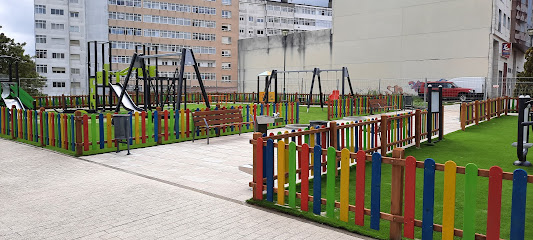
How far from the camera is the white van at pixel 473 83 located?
3275 cm

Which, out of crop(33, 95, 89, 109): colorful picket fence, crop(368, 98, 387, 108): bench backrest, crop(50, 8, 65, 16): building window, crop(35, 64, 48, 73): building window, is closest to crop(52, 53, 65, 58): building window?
crop(35, 64, 48, 73): building window

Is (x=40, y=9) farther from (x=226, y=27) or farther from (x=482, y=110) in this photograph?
(x=482, y=110)

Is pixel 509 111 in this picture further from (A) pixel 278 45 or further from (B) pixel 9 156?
(A) pixel 278 45

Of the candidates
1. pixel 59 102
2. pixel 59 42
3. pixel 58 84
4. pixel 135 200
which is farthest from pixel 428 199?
pixel 59 42

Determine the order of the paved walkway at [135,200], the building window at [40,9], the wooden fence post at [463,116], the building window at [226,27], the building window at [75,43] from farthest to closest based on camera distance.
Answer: the building window at [226,27], the building window at [75,43], the building window at [40,9], the wooden fence post at [463,116], the paved walkway at [135,200]

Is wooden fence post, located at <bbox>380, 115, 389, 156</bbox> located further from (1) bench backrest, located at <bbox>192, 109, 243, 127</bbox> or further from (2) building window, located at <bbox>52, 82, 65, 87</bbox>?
(2) building window, located at <bbox>52, 82, 65, 87</bbox>

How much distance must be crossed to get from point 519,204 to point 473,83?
32.8 metres

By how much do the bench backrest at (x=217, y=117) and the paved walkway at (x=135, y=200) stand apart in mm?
2745

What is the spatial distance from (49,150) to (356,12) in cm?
3521

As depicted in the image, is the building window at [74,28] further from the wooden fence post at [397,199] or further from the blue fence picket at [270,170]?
the wooden fence post at [397,199]

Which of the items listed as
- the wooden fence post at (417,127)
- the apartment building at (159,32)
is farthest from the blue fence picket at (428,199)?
the apartment building at (159,32)

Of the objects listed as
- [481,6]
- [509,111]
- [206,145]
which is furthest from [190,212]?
[481,6]

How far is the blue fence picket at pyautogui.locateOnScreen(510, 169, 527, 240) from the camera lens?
400 centimetres

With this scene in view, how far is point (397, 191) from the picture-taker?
15.6ft
